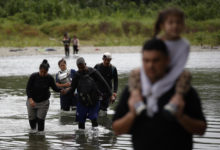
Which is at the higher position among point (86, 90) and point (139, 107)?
point (139, 107)

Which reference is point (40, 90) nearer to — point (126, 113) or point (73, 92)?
point (73, 92)

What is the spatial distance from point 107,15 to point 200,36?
30.7 metres

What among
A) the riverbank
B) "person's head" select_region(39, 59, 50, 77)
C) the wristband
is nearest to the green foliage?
the riverbank

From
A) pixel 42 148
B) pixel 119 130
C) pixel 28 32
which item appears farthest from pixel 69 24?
pixel 119 130

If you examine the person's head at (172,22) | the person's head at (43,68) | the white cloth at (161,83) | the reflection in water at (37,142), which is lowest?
the reflection in water at (37,142)

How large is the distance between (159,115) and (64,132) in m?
8.08

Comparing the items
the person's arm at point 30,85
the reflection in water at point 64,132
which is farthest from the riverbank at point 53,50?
the person's arm at point 30,85

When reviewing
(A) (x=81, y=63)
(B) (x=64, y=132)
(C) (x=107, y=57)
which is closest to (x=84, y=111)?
(B) (x=64, y=132)

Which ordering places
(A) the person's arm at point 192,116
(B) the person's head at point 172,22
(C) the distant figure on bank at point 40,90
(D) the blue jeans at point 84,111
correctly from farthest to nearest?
1. (D) the blue jeans at point 84,111
2. (C) the distant figure on bank at point 40,90
3. (B) the person's head at point 172,22
4. (A) the person's arm at point 192,116

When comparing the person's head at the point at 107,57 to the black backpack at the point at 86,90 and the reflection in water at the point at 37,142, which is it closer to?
the black backpack at the point at 86,90

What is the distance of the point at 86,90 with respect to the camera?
10.9 m

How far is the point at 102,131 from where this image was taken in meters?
11.6

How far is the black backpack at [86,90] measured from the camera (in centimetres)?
1085

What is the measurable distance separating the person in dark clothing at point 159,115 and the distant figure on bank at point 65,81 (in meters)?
9.14
